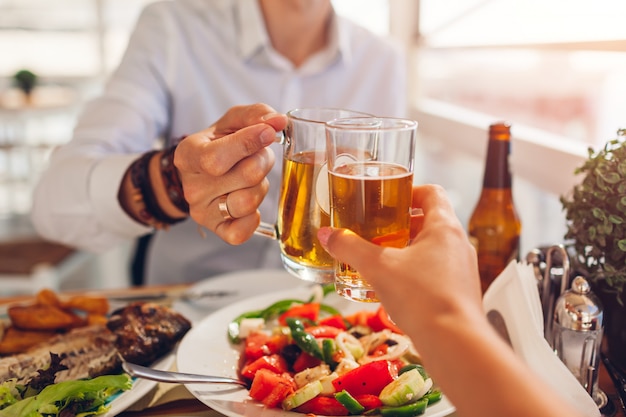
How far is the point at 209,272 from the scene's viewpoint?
1.95 meters

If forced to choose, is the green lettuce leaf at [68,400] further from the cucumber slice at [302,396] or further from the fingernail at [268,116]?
the fingernail at [268,116]

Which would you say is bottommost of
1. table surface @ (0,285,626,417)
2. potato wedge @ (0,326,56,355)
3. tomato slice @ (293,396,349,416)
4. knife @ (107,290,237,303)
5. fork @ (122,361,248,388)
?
knife @ (107,290,237,303)

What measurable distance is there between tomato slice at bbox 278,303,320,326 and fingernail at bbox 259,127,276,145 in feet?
1.32

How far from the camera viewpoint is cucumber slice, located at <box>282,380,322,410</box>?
0.86 meters

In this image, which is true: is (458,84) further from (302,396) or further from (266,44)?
(302,396)

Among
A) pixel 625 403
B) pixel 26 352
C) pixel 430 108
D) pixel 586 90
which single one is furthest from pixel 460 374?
pixel 430 108

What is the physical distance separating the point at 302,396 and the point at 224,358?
21 cm

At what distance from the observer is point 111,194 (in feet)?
4.52

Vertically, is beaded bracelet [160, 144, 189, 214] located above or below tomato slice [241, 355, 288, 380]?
above

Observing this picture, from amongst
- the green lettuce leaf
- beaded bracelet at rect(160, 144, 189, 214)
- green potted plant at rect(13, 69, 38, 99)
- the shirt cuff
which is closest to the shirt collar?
the shirt cuff

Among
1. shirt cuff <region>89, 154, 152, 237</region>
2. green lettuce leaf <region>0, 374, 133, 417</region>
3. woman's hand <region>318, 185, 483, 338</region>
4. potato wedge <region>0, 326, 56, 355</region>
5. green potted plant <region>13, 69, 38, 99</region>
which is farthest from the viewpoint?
green potted plant <region>13, 69, 38, 99</region>

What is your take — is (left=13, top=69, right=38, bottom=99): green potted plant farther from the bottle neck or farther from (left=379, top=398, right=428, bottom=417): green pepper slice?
(left=379, top=398, right=428, bottom=417): green pepper slice

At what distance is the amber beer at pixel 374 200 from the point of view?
75 centimetres

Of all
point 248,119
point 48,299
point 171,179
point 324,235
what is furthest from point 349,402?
point 48,299
